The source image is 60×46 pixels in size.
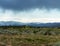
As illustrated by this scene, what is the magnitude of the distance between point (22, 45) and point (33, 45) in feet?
5.50

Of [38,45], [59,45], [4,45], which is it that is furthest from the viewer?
[38,45]

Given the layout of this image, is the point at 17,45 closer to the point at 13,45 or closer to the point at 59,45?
the point at 13,45

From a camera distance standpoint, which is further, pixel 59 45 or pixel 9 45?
pixel 9 45

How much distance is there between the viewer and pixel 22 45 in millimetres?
28109

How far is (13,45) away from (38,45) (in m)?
3.41

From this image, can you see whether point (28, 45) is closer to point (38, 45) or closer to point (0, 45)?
point (38, 45)

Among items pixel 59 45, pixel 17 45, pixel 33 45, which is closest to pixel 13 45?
pixel 17 45

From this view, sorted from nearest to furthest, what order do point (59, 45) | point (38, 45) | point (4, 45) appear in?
1. point (59, 45)
2. point (4, 45)
3. point (38, 45)

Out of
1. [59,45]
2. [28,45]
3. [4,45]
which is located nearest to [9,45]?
[4,45]

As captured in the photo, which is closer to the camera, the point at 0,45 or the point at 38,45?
the point at 0,45

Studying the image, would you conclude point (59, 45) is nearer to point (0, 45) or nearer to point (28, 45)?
point (28, 45)

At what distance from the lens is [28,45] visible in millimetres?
28578

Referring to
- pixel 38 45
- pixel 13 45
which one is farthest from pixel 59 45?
pixel 13 45

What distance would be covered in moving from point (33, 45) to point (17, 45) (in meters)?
2.19
